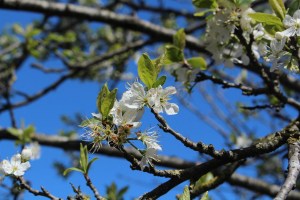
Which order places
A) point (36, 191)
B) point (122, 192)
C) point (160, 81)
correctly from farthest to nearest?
point (122, 192) < point (36, 191) < point (160, 81)

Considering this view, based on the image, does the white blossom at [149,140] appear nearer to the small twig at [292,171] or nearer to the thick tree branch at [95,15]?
the small twig at [292,171]

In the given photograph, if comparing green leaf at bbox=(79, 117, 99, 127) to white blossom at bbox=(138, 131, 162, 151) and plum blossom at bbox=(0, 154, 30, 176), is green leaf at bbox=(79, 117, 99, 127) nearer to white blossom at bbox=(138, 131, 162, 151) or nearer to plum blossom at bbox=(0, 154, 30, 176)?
white blossom at bbox=(138, 131, 162, 151)

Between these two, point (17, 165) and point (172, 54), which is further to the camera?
point (172, 54)

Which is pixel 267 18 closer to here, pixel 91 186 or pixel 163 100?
pixel 163 100

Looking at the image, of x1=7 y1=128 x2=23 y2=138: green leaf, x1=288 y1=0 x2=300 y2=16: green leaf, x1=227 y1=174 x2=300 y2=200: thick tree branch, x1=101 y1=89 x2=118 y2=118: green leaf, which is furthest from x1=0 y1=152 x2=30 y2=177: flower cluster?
x1=227 y1=174 x2=300 y2=200: thick tree branch

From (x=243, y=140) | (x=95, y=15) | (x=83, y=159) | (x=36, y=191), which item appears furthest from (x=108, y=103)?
(x=243, y=140)

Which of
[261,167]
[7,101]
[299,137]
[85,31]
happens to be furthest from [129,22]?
[85,31]

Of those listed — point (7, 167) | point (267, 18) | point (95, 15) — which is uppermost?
point (95, 15)

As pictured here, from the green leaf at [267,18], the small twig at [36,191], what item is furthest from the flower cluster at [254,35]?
the small twig at [36,191]
